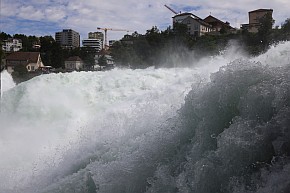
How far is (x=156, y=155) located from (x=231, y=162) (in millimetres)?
1326

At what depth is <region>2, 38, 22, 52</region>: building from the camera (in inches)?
2689

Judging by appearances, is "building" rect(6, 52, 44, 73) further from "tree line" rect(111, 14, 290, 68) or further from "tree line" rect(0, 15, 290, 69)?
"tree line" rect(111, 14, 290, 68)

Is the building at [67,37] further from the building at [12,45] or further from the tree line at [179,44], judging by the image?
the tree line at [179,44]

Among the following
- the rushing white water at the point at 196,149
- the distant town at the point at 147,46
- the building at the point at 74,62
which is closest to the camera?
the rushing white water at the point at 196,149

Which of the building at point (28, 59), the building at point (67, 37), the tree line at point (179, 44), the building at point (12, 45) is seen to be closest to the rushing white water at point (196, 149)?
the tree line at point (179, 44)

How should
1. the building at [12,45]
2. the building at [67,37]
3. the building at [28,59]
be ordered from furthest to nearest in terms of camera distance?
the building at [67,37], the building at [12,45], the building at [28,59]

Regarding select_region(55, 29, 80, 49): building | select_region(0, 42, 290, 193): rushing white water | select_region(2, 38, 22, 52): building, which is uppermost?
select_region(55, 29, 80, 49): building

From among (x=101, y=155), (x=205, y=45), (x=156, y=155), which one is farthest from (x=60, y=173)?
(x=205, y=45)

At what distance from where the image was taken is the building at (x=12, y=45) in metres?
68.3

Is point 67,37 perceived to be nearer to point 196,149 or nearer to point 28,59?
point 28,59

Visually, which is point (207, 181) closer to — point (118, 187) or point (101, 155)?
point (118, 187)

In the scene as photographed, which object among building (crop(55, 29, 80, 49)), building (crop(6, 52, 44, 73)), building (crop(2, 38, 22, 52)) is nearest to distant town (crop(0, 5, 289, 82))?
building (crop(6, 52, 44, 73))

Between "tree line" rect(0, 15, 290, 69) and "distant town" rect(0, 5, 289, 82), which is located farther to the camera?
"distant town" rect(0, 5, 289, 82)

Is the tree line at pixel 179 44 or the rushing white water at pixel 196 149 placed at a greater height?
the tree line at pixel 179 44
